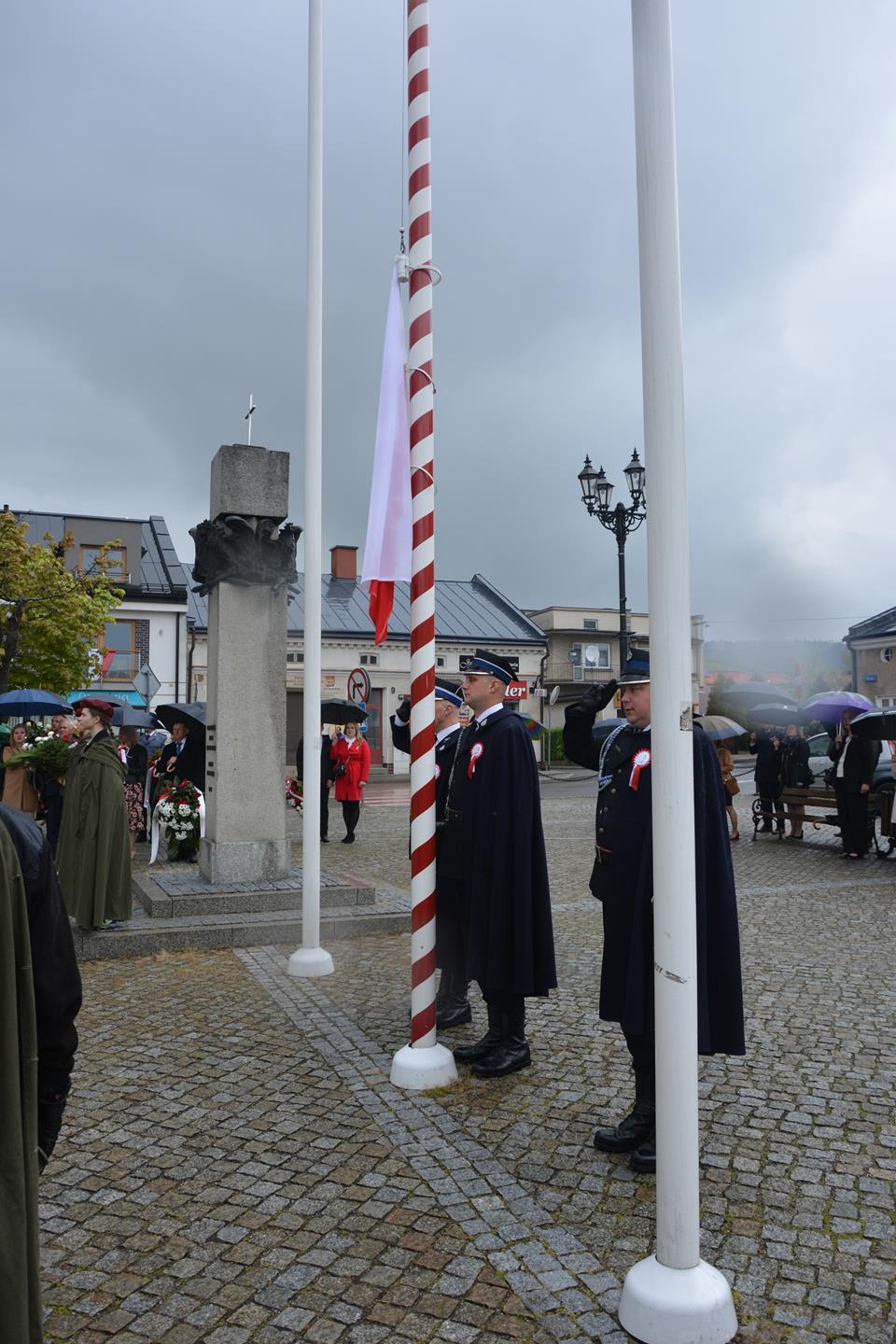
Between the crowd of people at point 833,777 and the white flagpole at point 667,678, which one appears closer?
the white flagpole at point 667,678

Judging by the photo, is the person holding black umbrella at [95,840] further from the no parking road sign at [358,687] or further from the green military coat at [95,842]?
the no parking road sign at [358,687]

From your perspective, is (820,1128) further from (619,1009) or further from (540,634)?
(540,634)

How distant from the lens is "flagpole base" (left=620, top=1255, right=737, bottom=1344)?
2.76m

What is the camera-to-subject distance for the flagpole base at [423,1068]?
15.7 ft

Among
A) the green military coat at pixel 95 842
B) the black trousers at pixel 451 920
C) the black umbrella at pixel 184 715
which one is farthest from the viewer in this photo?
Answer: the black umbrella at pixel 184 715

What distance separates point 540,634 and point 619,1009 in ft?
143

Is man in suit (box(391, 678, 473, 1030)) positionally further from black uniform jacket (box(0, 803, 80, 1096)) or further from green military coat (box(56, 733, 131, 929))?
black uniform jacket (box(0, 803, 80, 1096))

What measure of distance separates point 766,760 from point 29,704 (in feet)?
38.6

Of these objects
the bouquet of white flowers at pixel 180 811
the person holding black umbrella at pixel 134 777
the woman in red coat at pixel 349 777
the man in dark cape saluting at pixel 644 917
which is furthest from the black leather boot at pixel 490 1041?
the woman in red coat at pixel 349 777

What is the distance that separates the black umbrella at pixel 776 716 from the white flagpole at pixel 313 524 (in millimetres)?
11391

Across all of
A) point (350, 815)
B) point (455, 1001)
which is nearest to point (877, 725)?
point (350, 815)

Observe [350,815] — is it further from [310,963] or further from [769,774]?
[310,963]

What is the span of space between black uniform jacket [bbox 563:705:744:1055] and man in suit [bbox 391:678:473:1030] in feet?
4.83

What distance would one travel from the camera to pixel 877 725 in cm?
1272
